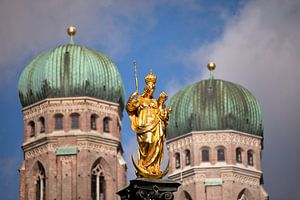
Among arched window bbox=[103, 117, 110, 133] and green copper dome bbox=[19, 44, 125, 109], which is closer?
green copper dome bbox=[19, 44, 125, 109]

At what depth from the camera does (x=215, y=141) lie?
8088 centimetres

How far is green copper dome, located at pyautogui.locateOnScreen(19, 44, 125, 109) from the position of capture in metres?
76.4

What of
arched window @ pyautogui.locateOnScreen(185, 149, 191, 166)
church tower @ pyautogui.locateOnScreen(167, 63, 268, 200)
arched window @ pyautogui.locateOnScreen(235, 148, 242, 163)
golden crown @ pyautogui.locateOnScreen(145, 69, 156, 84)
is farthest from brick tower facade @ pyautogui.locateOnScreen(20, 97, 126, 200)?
golden crown @ pyautogui.locateOnScreen(145, 69, 156, 84)

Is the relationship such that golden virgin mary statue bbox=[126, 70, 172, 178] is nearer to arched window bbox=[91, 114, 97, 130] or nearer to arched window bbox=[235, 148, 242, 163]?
arched window bbox=[91, 114, 97, 130]

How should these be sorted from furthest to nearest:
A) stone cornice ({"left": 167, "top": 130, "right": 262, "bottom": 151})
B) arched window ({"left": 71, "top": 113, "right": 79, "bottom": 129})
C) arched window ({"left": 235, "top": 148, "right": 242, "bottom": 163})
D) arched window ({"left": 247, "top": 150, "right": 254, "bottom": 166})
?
arched window ({"left": 247, "top": 150, "right": 254, "bottom": 166}) → arched window ({"left": 235, "top": 148, "right": 242, "bottom": 163}) → stone cornice ({"left": 167, "top": 130, "right": 262, "bottom": 151}) → arched window ({"left": 71, "top": 113, "right": 79, "bottom": 129})

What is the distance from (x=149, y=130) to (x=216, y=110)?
189ft

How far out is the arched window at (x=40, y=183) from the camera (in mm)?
75750

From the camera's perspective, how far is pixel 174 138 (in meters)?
82.6

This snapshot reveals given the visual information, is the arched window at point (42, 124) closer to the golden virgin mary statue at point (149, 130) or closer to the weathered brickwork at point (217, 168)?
the weathered brickwork at point (217, 168)

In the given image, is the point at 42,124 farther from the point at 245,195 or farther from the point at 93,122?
the point at 245,195

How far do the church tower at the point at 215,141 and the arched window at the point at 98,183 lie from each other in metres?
7.61

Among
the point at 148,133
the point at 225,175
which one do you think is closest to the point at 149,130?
the point at 148,133

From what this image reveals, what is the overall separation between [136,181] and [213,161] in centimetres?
5851

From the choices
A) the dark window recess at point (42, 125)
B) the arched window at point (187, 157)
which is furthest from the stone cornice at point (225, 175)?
the dark window recess at point (42, 125)
